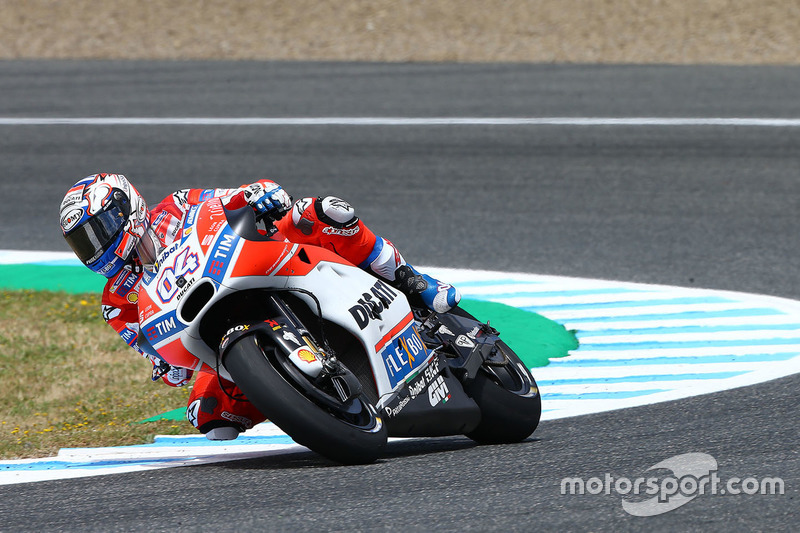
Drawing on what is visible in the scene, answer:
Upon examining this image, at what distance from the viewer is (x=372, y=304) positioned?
4.90 m

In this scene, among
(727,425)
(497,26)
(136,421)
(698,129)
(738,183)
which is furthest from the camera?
(497,26)

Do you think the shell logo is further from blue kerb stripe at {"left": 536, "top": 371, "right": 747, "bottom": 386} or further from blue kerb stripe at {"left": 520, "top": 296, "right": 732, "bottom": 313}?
blue kerb stripe at {"left": 520, "top": 296, "right": 732, "bottom": 313}

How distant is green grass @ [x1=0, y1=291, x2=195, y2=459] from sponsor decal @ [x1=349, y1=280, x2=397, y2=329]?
1.38 m

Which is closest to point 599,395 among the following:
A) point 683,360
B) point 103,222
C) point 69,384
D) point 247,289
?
point 683,360

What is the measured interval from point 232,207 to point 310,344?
2.46 feet

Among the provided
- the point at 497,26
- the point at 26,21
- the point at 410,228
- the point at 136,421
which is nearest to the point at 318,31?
the point at 497,26

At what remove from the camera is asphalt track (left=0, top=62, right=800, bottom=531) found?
165 inches

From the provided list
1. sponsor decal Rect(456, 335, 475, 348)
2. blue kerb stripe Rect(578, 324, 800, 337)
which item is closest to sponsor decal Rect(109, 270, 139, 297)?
sponsor decal Rect(456, 335, 475, 348)

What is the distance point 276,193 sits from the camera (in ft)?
16.2

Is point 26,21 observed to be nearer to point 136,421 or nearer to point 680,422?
point 136,421

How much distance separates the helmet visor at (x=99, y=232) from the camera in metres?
4.83

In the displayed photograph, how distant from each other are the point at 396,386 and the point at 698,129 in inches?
378

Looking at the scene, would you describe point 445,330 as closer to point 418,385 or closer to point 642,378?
point 418,385

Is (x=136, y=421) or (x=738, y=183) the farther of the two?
(x=738, y=183)
